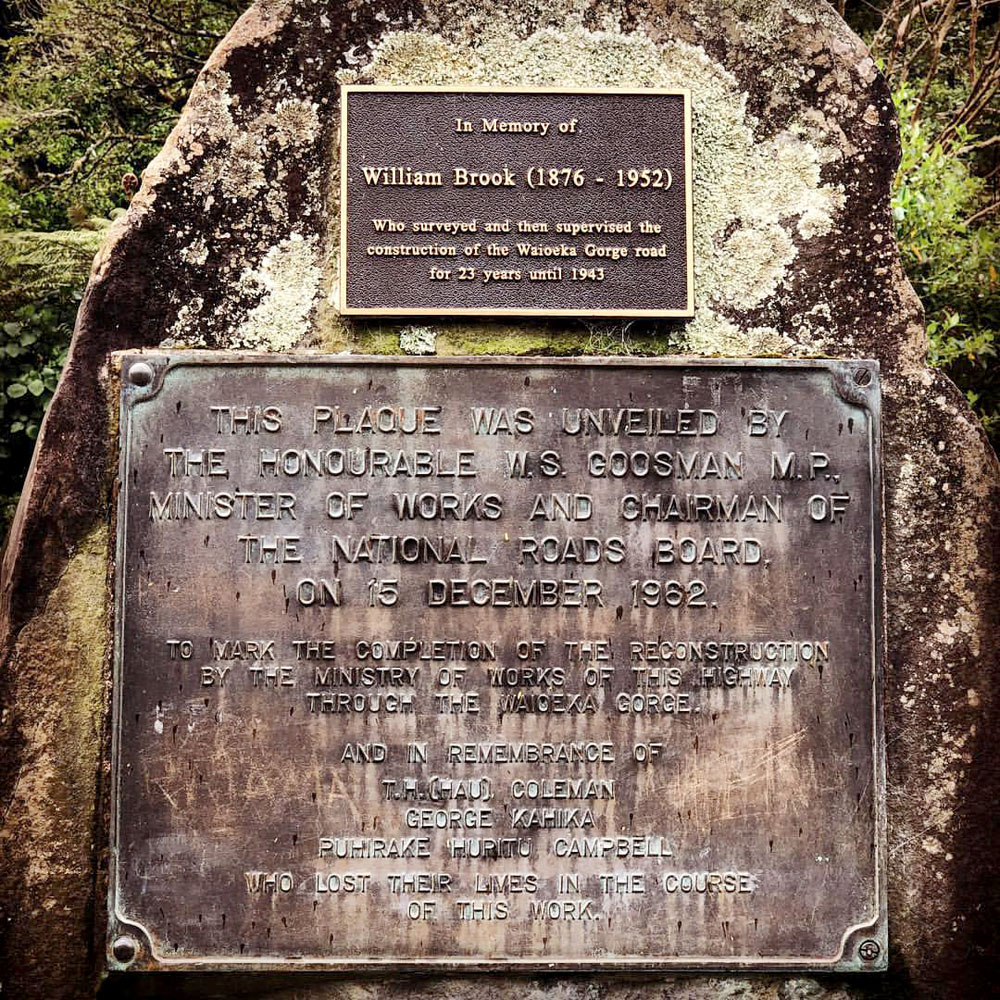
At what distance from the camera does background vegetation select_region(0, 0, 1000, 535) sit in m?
5.57

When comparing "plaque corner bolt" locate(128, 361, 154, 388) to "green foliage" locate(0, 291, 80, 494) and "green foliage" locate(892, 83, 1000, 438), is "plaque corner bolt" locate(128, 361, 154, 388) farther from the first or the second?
"green foliage" locate(892, 83, 1000, 438)

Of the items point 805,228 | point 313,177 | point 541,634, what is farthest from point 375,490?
point 805,228

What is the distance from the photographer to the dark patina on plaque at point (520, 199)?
343cm

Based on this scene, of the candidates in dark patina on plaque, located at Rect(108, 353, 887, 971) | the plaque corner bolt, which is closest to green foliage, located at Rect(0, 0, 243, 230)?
the plaque corner bolt

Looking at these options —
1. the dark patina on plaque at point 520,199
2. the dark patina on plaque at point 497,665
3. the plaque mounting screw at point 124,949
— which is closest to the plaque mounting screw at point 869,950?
the dark patina on plaque at point 497,665

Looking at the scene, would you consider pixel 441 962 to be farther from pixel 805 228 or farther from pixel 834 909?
pixel 805 228

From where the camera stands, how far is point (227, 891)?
3236mm

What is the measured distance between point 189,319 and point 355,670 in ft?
3.81

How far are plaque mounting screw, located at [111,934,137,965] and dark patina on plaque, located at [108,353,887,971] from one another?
1cm

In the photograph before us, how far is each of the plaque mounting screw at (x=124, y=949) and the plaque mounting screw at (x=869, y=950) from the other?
2.06 metres

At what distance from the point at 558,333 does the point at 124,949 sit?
85.7 inches

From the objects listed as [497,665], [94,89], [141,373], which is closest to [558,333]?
[497,665]

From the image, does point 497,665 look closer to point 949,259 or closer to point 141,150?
point 949,259

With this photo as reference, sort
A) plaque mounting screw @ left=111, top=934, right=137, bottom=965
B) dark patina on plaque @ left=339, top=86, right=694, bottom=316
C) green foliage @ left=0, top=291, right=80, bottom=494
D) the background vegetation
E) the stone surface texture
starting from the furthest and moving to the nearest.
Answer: the background vegetation
green foliage @ left=0, top=291, right=80, bottom=494
dark patina on plaque @ left=339, top=86, right=694, bottom=316
the stone surface texture
plaque mounting screw @ left=111, top=934, right=137, bottom=965
